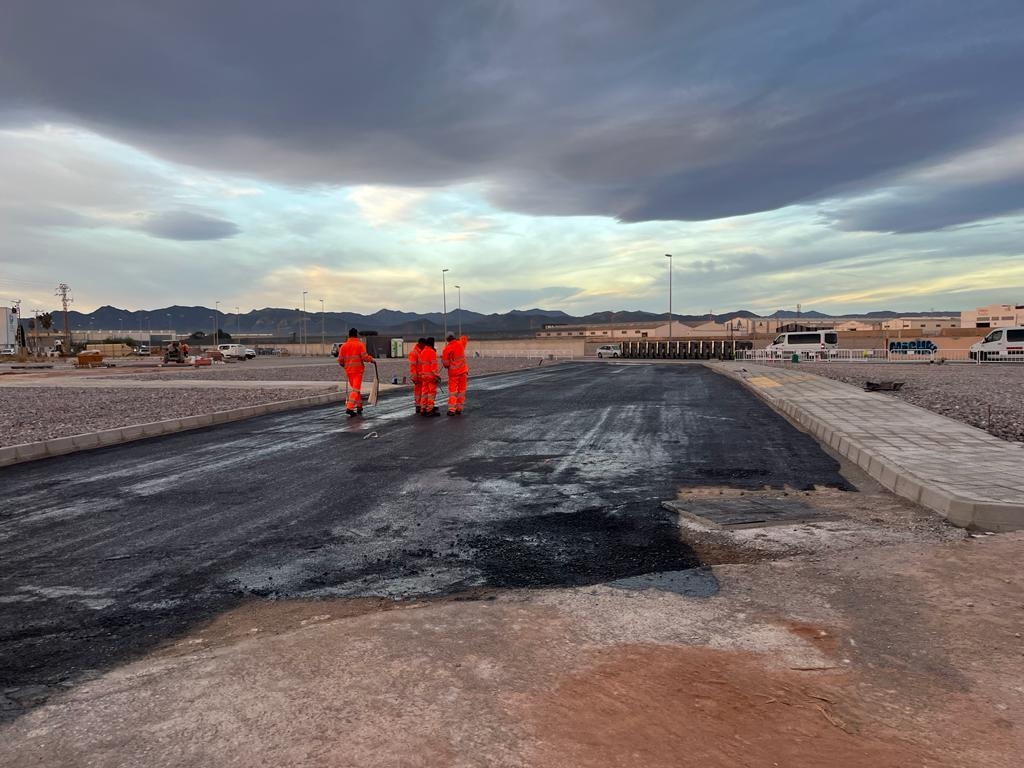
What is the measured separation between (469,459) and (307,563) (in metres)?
4.54

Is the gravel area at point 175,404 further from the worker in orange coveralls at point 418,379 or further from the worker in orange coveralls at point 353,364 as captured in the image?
the worker in orange coveralls at point 418,379

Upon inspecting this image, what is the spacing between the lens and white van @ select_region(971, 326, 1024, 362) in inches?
1422

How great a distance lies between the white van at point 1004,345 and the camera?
36125 millimetres

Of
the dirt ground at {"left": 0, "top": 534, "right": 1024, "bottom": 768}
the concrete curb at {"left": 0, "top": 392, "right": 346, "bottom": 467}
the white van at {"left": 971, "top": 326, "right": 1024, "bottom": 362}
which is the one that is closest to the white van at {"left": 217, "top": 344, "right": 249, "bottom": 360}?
the concrete curb at {"left": 0, "top": 392, "right": 346, "bottom": 467}

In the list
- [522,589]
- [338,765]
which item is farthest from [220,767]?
[522,589]

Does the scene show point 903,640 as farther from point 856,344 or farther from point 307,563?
point 856,344

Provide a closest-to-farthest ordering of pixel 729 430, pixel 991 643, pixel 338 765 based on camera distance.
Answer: pixel 338 765
pixel 991 643
pixel 729 430

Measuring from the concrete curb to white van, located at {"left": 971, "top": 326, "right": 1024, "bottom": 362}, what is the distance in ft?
122

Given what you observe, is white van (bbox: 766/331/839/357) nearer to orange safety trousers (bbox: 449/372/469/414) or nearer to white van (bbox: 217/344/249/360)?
orange safety trousers (bbox: 449/372/469/414)

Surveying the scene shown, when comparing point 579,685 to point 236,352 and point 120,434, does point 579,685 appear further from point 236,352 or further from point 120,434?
point 236,352

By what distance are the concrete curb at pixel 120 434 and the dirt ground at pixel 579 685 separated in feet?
26.9

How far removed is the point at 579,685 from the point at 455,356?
11814 mm

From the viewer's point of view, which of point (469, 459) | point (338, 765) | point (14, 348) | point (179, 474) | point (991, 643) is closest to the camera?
point (338, 765)

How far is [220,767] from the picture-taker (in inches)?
101
